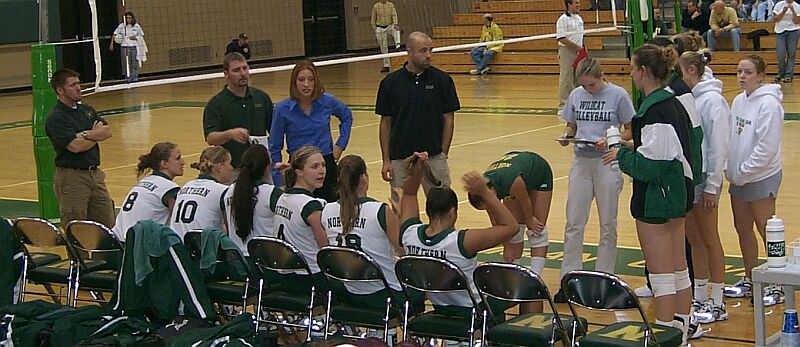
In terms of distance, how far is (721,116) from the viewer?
6.62m

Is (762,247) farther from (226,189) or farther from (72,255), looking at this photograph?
(72,255)

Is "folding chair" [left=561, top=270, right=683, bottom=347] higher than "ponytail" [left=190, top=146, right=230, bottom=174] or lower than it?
lower

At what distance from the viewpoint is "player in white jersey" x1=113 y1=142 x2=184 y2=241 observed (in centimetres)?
693

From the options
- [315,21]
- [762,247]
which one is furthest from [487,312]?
[315,21]

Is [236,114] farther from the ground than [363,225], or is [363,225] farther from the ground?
[236,114]

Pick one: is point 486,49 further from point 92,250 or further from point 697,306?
point 92,250

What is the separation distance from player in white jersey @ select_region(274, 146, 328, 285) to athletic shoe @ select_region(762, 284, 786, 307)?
2.64 m

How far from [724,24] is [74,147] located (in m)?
16.0

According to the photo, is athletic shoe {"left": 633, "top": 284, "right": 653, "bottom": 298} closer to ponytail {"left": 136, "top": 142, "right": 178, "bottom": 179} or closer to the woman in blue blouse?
the woman in blue blouse

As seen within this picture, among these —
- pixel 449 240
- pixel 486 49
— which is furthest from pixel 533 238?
pixel 486 49

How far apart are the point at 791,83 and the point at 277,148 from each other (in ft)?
43.9

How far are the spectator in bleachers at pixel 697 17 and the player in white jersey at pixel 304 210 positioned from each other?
17.7 metres

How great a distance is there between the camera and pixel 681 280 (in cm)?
611

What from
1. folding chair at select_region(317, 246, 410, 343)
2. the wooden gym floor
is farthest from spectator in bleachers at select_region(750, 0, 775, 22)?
folding chair at select_region(317, 246, 410, 343)
